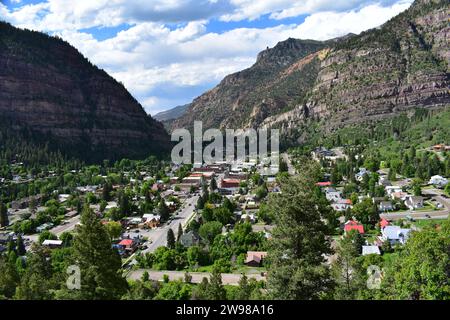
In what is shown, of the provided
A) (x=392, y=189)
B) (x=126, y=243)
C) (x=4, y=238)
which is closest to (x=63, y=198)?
(x=4, y=238)

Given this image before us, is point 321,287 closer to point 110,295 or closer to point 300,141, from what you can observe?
point 110,295

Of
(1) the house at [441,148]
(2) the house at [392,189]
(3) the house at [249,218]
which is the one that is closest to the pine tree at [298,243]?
(3) the house at [249,218]

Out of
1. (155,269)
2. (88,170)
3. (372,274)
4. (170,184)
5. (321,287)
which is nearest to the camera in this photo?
(321,287)

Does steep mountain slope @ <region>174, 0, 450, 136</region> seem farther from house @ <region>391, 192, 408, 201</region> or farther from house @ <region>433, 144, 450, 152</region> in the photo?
house @ <region>391, 192, 408, 201</region>

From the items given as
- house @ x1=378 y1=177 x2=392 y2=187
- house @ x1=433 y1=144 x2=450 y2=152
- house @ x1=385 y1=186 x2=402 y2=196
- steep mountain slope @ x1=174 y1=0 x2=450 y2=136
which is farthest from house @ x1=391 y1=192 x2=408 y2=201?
steep mountain slope @ x1=174 y1=0 x2=450 y2=136

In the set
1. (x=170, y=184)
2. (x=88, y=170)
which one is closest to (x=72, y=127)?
(x=88, y=170)
